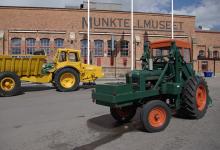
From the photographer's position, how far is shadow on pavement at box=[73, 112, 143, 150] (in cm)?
730

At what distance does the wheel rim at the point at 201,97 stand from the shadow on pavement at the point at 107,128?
1906 millimetres

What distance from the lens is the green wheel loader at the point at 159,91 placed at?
820cm

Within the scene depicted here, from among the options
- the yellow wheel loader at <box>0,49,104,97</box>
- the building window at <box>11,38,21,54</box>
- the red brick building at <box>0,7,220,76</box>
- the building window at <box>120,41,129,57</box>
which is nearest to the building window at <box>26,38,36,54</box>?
the red brick building at <box>0,7,220,76</box>

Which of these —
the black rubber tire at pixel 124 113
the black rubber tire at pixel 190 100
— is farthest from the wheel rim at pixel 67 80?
the black rubber tire at pixel 190 100

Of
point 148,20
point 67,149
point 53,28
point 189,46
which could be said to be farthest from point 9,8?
point 67,149

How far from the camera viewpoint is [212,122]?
919 cm

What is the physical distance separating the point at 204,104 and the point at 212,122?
0.90 metres

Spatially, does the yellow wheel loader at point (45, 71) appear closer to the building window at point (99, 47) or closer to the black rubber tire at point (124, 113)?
the black rubber tire at point (124, 113)

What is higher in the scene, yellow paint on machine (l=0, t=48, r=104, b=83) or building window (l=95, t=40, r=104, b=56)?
building window (l=95, t=40, r=104, b=56)

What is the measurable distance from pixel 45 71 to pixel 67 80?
1.31m

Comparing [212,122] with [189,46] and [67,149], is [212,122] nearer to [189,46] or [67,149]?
[189,46]

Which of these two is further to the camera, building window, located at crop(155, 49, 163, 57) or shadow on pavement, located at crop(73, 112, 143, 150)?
building window, located at crop(155, 49, 163, 57)

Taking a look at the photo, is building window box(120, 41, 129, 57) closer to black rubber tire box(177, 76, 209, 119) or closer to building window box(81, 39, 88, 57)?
building window box(81, 39, 88, 57)

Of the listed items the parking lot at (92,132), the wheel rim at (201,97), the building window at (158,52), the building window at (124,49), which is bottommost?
the parking lot at (92,132)
